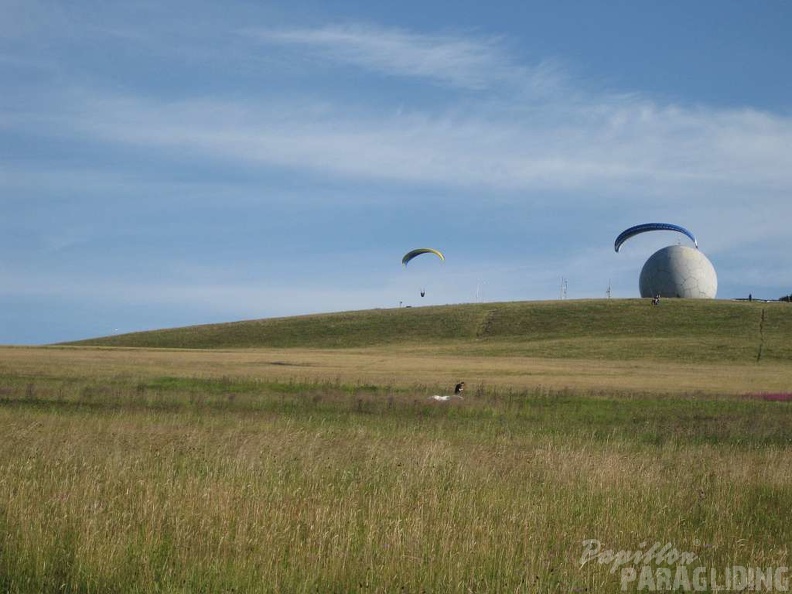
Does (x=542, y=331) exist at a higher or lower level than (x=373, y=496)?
higher

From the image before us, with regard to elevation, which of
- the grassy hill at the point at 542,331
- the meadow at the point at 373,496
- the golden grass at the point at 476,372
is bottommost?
the meadow at the point at 373,496

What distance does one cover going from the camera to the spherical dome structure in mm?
114500

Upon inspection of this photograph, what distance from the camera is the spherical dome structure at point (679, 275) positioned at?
376ft

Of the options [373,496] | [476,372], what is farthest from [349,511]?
[476,372]

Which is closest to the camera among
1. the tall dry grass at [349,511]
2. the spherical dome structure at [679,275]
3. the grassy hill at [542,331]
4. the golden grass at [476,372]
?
the tall dry grass at [349,511]

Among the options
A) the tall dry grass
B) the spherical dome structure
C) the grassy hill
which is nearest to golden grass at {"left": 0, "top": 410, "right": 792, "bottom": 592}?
the tall dry grass

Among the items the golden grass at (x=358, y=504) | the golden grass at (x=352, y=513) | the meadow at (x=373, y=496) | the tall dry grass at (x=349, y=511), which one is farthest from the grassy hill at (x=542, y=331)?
the golden grass at (x=352, y=513)

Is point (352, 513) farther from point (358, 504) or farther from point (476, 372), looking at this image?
point (476, 372)

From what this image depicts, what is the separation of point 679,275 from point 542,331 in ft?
128

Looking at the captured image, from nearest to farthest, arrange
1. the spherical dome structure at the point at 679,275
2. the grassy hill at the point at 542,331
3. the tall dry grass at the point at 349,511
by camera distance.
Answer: the tall dry grass at the point at 349,511, the grassy hill at the point at 542,331, the spherical dome structure at the point at 679,275

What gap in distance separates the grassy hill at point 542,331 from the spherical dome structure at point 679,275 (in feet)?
48.5

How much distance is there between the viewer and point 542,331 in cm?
8538

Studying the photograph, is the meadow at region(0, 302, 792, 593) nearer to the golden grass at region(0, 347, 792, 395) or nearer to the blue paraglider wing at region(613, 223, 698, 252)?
the golden grass at region(0, 347, 792, 395)

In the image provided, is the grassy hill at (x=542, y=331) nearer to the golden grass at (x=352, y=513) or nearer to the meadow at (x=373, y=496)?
the meadow at (x=373, y=496)
